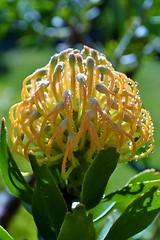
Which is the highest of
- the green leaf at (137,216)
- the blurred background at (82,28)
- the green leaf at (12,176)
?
the blurred background at (82,28)

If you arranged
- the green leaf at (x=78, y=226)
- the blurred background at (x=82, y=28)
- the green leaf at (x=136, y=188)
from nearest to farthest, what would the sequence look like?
the green leaf at (x=78, y=226) → the green leaf at (x=136, y=188) → the blurred background at (x=82, y=28)

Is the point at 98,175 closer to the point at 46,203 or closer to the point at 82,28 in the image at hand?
the point at 46,203

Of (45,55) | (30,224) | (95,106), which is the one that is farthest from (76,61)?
(45,55)

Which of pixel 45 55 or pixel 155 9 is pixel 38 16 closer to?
pixel 155 9

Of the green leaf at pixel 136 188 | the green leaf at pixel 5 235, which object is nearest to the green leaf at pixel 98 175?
the green leaf at pixel 136 188

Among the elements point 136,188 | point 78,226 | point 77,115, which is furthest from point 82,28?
point 78,226

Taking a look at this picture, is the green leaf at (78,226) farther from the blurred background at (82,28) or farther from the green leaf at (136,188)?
the blurred background at (82,28)

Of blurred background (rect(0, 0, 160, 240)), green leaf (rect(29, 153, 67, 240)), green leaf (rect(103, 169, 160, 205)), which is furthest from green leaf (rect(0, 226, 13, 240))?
blurred background (rect(0, 0, 160, 240))
